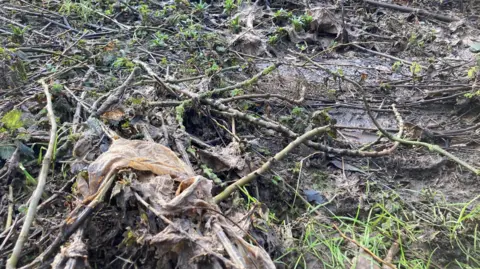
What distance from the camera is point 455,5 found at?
5.04 m

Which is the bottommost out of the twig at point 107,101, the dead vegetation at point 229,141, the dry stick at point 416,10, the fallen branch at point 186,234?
the dry stick at point 416,10

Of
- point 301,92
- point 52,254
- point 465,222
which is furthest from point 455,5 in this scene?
point 52,254

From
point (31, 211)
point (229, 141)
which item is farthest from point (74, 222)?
point (229, 141)

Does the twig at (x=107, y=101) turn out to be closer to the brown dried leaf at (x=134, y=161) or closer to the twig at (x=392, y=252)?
the brown dried leaf at (x=134, y=161)

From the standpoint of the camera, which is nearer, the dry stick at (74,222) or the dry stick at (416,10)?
the dry stick at (74,222)

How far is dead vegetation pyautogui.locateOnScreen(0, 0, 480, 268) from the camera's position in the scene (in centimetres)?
178

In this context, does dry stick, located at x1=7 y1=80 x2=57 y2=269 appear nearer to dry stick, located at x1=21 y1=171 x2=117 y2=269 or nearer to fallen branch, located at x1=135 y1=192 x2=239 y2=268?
dry stick, located at x1=21 y1=171 x2=117 y2=269

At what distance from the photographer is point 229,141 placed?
8.98 feet

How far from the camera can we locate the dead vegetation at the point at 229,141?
5.82 feet

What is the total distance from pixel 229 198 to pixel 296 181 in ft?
1.86

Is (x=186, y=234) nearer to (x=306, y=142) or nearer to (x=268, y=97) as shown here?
(x=306, y=142)

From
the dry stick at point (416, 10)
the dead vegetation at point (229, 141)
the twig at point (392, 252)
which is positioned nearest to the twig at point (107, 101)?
the dead vegetation at point (229, 141)

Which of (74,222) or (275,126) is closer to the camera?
(74,222)

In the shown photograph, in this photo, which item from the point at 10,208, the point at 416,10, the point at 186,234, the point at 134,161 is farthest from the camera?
the point at 416,10
